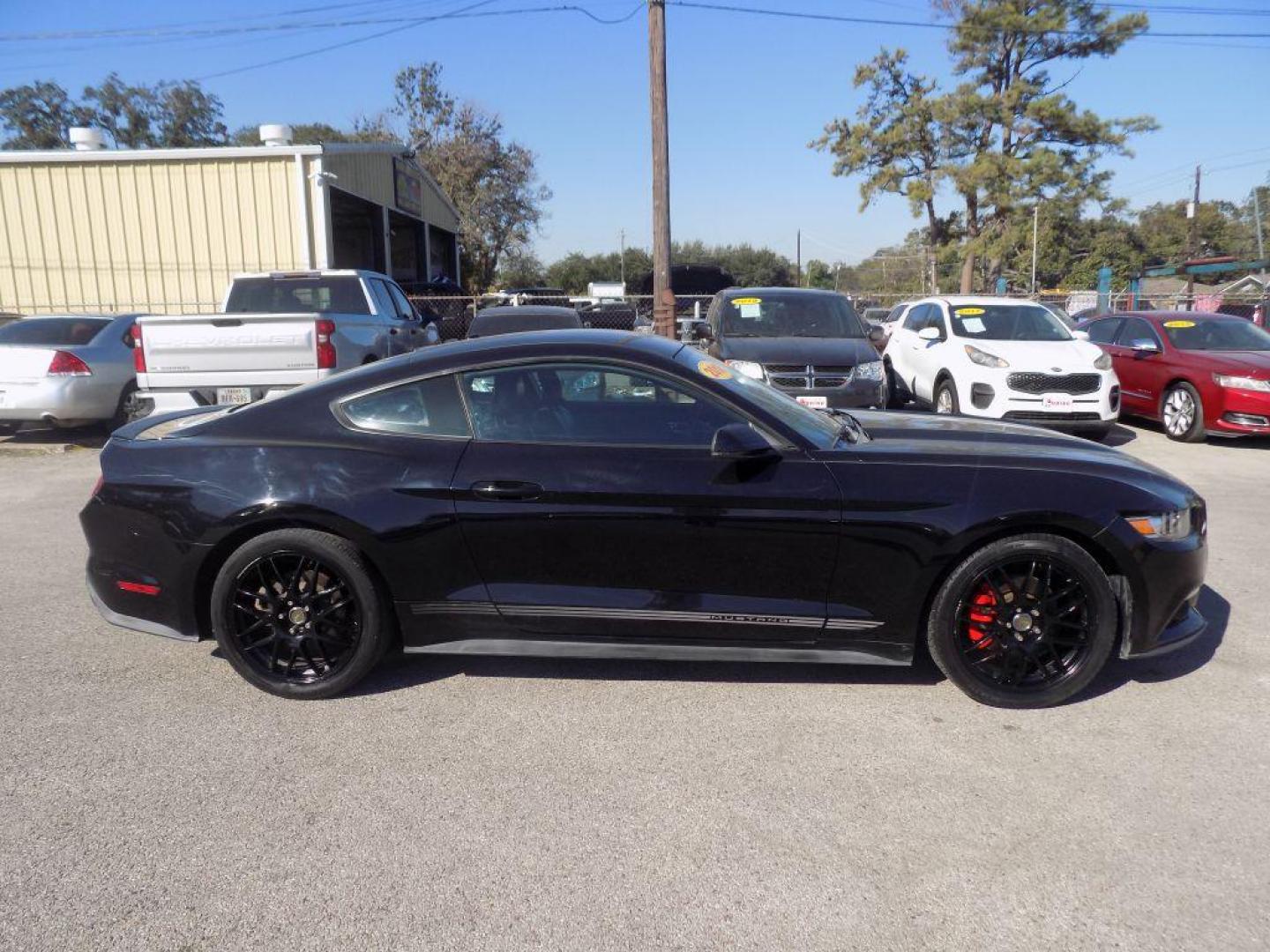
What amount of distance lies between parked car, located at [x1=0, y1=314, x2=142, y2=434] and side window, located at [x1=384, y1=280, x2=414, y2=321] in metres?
3.11

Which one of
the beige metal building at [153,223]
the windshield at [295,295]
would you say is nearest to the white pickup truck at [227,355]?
the windshield at [295,295]

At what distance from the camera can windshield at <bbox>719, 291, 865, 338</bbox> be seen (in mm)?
9805

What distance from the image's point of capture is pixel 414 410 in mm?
3824

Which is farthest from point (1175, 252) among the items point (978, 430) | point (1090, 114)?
point (978, 430)

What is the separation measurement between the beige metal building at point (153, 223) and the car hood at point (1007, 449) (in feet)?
50.2

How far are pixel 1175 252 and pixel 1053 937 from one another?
75.6 m

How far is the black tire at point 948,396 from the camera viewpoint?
1005cm

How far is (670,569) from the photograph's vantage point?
142 inches

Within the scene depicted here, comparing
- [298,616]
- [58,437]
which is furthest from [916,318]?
[58,437]

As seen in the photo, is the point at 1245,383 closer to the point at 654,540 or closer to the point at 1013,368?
the point at 1013,368

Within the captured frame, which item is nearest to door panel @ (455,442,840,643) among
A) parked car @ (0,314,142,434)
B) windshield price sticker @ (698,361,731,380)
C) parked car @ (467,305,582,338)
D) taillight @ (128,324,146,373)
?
windshield price sticker @ (698,361,731,380)

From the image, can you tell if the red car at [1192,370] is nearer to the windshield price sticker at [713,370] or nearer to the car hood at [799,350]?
the car hood at [799,350]

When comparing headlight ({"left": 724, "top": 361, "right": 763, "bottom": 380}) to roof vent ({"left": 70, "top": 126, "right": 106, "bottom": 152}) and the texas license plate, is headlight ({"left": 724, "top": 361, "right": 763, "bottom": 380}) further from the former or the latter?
roof vent ({"left": 70, "top": 126, "right": 106, "bottom": 152})

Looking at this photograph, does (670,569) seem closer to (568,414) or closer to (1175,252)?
(568,414)
